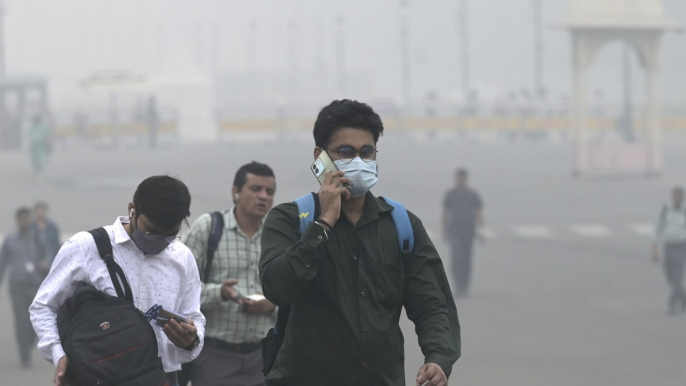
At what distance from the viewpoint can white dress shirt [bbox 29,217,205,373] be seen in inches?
133

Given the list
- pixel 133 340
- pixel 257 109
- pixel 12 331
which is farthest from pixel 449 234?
pixel 257 109

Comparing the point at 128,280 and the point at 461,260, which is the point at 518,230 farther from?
the point at 128,280

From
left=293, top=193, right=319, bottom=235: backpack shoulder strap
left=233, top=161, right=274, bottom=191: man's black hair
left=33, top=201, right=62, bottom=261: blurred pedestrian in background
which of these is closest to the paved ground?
left=33, top=201, right=62, bottom=261: blurred pedestrian in background

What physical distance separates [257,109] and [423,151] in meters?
12.4

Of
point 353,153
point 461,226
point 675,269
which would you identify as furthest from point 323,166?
point 461,226

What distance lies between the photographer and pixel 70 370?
130 inches

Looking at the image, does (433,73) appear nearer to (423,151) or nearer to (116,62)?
(116,62)

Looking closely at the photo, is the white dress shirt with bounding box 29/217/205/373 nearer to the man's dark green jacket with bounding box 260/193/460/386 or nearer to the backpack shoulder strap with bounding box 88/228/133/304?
the backpack shoulder strap with bounding box 88/228/133/304

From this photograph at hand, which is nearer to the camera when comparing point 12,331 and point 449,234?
point 12,331

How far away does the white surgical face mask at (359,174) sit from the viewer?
3186 mm

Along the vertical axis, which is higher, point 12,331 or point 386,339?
point 386,339

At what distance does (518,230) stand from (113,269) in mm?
17523

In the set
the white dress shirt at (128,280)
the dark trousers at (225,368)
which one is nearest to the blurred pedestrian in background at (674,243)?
the dark trousers at (225,368)

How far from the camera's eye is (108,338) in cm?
330
